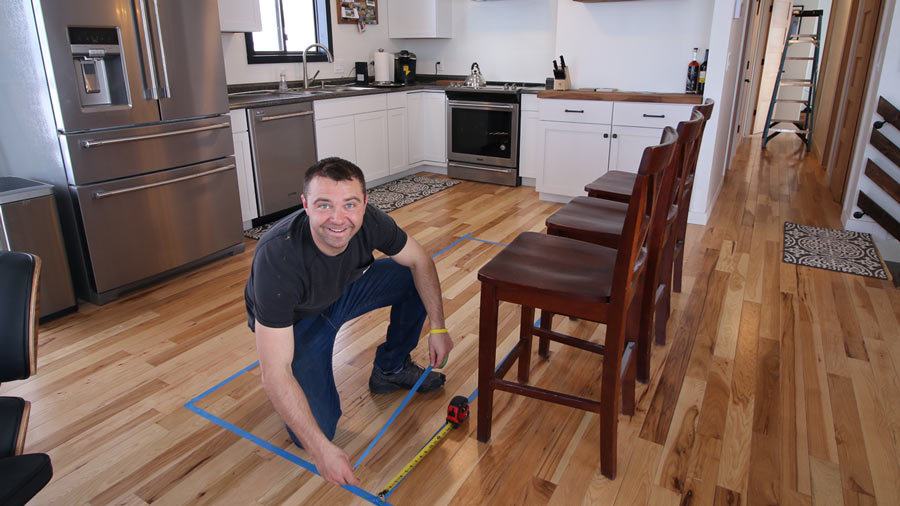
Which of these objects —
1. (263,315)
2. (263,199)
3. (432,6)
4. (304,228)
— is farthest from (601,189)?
(432,6)

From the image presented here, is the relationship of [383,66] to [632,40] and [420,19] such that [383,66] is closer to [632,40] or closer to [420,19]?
[420,19]

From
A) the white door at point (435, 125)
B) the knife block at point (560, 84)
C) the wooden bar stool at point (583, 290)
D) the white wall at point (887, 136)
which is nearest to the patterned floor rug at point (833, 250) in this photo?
the white wall at point (887, 136)

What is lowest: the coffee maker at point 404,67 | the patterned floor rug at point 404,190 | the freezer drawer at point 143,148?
the patterned floor rug at point 404,190

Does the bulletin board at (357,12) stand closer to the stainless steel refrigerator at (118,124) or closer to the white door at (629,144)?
the stainless steel refrigerator at (118,124)

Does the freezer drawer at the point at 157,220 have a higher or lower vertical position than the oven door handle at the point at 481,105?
lower

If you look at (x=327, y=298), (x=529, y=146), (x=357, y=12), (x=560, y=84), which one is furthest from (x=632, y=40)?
(x=327, y=298)

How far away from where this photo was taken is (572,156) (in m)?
4.57

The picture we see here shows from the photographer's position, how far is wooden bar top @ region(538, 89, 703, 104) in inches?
157

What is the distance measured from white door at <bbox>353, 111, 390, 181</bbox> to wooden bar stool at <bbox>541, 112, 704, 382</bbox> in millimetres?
2833

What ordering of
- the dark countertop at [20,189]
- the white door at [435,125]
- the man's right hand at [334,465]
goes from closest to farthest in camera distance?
the man's right hand at [334,465], the dark countertop at [20,189], the white door at [435,125]

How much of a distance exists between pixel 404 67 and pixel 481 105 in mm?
1047

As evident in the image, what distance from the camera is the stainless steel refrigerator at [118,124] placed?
2.62 meters

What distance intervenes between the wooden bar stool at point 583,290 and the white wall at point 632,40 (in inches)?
112

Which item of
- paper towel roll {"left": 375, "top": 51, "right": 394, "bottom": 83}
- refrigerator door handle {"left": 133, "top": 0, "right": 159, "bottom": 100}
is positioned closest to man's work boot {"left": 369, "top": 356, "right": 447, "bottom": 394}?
refrigerator door handle {"left": 133, "top": 0, "right": 159, "bottom": 100}
